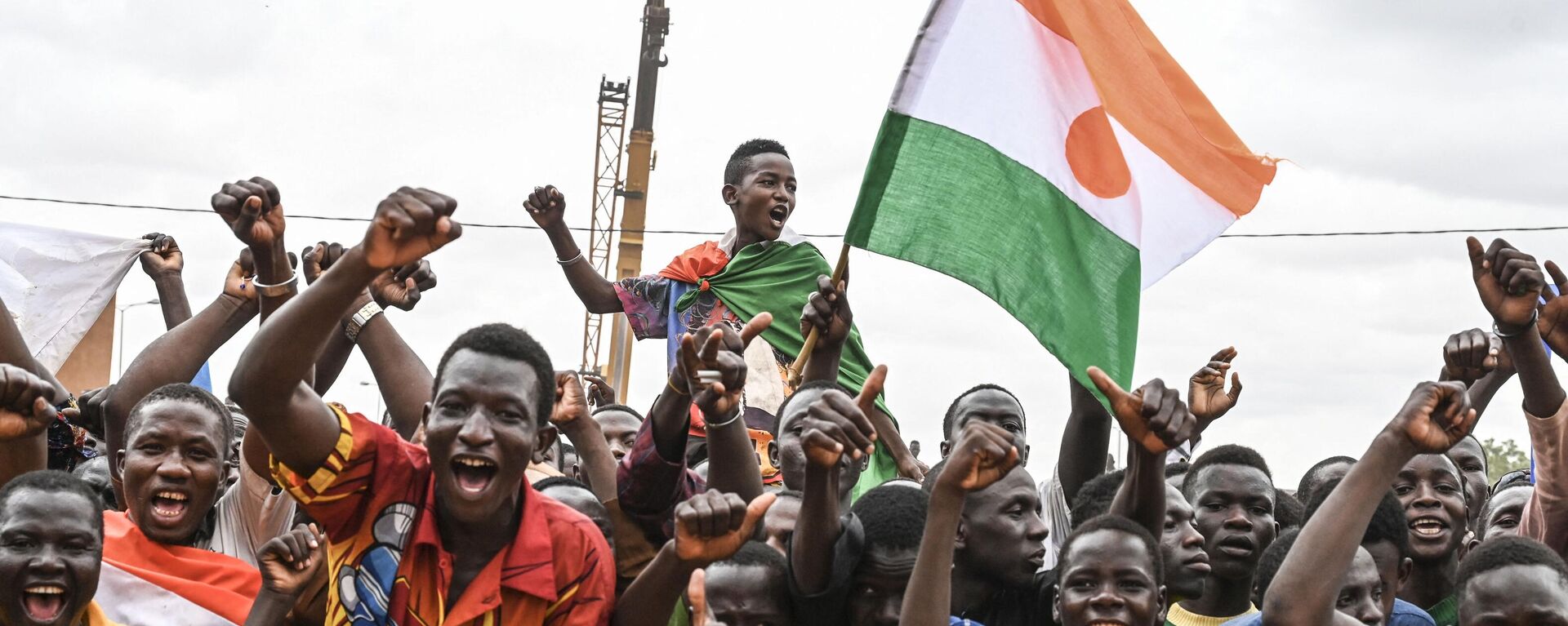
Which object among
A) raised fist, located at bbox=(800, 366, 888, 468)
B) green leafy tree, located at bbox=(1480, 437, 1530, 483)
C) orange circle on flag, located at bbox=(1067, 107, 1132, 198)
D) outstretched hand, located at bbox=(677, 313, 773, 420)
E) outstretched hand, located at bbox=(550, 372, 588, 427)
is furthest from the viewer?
green leafy tree, located at bbox=(1480, 437, 1530, 483)

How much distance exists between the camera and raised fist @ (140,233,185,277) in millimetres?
6941

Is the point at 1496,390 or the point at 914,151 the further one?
the point at 1496,390

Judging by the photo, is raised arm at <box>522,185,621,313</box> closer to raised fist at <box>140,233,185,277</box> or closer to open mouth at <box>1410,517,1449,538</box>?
raised fist at <box>140,233,185,277</box>

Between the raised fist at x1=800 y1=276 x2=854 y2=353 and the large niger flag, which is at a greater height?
the large niger flag

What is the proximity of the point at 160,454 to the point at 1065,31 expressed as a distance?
3320mm

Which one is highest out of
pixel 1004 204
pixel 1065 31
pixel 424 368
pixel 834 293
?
pixel 1065 31

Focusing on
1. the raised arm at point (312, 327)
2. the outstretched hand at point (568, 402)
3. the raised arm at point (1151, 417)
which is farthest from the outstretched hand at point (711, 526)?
the outstretched hand at point (568, 402)

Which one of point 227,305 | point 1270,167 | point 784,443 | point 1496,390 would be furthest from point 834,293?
point 1496,390

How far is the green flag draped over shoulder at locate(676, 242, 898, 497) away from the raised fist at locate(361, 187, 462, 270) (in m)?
3.50

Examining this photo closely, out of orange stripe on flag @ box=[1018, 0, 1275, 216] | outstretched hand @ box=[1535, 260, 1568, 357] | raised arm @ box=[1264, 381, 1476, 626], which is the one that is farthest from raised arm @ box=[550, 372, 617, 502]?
outstretched hand @ box=[1535, 260, 1568, 357]

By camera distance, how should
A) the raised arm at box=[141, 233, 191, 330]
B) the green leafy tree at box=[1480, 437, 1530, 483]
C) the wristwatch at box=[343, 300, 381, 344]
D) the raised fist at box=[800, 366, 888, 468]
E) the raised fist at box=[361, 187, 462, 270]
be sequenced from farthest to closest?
the green leafy tree at box=[1480, 437, 1530, 483], the raised arm at box=[141, 233, 191, 330], the wristwatch at box=[343, 300, 381, 344], the raised fist at box=[800, 366, 888, 468], the raised fist at box=[361, 187, 462, 270]

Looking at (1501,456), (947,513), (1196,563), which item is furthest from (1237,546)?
(1501,456)

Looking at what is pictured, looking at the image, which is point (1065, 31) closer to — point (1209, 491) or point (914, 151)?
point (914, 151)

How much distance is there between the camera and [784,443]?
545 centimetres
